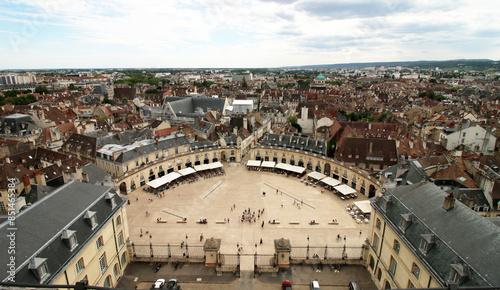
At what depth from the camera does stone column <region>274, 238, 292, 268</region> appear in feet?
87.0

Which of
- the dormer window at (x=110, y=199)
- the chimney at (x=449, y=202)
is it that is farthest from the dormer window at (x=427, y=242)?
the dormer window at (x=110, y=199)

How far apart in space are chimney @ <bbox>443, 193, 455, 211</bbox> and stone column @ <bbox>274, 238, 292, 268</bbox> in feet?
43.5

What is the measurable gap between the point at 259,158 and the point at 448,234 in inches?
1707

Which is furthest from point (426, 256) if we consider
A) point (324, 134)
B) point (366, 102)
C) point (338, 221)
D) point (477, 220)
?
point (366, 102)

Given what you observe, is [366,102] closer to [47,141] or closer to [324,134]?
[324,134]

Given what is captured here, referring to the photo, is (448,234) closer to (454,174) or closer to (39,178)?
(454,174)

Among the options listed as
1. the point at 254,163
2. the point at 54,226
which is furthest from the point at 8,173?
the point at 254,163

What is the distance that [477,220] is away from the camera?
61.8 ft

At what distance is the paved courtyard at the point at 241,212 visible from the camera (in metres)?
34.0

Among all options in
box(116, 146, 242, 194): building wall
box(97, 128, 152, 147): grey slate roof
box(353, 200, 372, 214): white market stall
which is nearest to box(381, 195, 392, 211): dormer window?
box(353, 200, 372, 214): white market stall

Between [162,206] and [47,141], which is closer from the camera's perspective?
[162,206]

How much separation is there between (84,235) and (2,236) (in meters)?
5.13

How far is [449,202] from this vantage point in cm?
2039

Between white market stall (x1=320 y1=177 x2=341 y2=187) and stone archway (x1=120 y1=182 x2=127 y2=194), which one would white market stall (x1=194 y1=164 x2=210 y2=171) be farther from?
white market stall (x1=320 y1=177 x2=341 y2=187)
